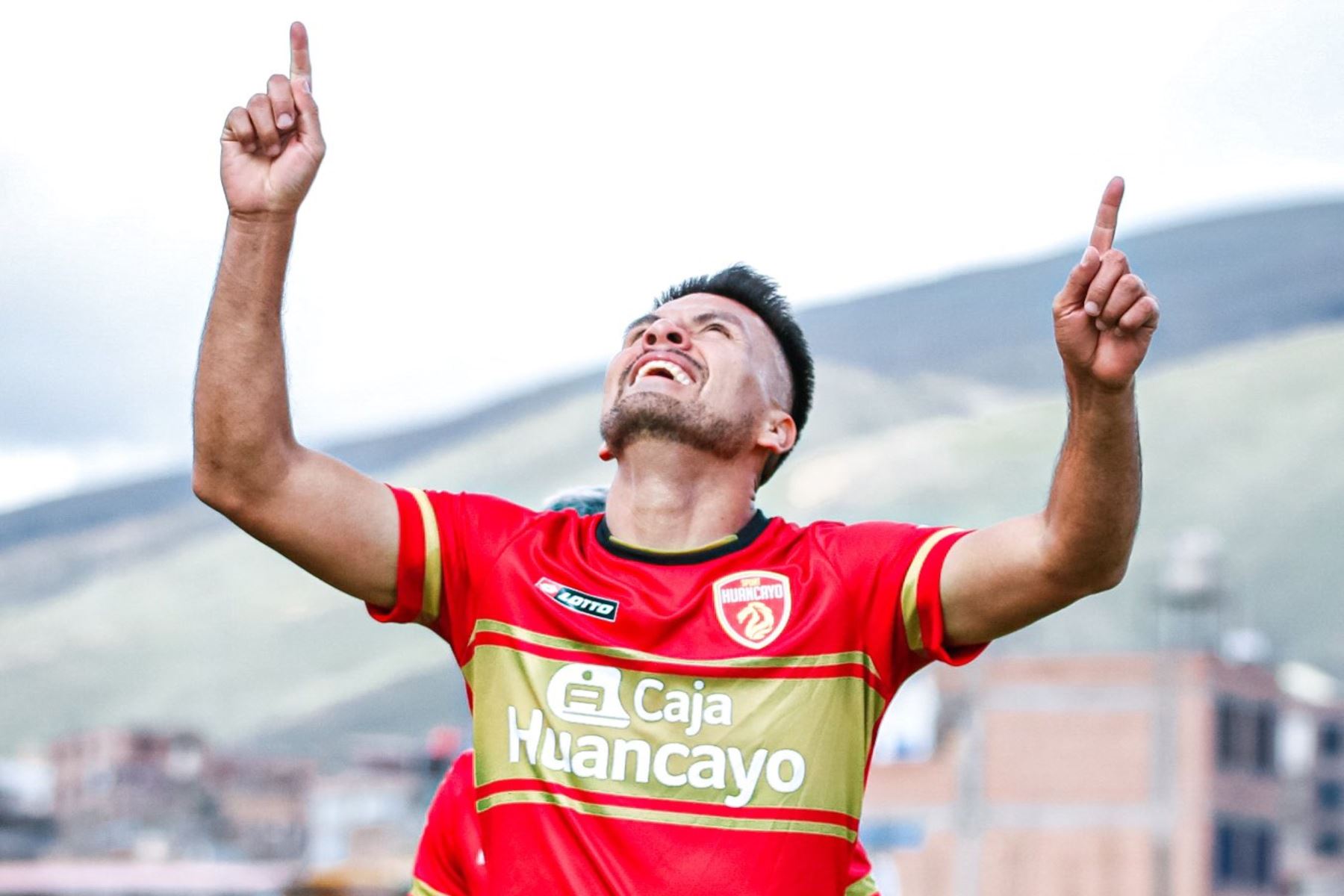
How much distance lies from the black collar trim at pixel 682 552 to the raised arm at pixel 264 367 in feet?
1.47

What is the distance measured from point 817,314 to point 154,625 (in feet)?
90.2

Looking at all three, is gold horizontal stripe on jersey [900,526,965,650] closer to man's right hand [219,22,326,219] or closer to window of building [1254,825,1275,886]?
man's right hand [219,22,326,219]

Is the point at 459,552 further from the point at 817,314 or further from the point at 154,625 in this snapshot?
the point at 154,625

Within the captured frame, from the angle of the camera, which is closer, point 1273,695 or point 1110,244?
point 1110,244

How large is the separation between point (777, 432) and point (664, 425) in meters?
0.34

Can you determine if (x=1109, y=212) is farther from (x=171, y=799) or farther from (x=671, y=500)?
(x=171, y=799)

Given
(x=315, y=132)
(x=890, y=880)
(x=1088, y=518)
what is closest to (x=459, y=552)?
(x=315, y=132)

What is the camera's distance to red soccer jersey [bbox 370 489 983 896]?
3.13m

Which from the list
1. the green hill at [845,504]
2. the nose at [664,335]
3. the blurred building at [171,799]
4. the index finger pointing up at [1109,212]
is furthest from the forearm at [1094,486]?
the green hill at [845,504]

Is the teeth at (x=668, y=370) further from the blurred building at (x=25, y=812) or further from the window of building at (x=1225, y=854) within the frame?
the blurred building at (x=25, y=812)

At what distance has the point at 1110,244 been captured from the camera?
3002 mm

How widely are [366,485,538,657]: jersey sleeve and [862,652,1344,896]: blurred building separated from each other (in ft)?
116

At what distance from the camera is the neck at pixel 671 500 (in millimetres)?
3443

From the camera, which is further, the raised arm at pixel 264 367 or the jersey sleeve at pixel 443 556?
the jersey sleeve at pixel 443 556
